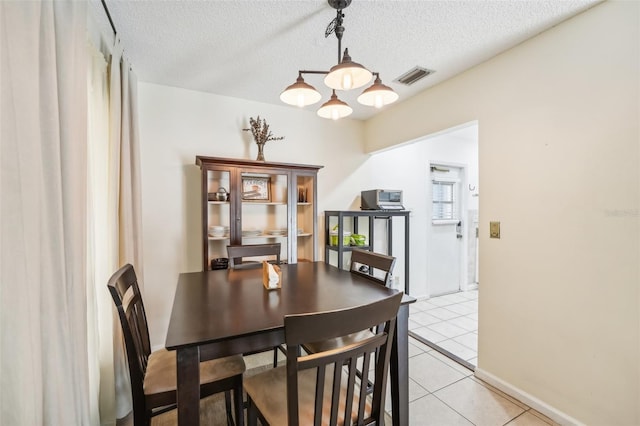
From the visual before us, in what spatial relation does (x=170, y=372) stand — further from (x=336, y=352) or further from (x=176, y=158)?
(x=176, y=158)

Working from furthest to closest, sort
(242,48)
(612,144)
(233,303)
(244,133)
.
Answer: (244,133), (242,48), (612,144), (233,303)

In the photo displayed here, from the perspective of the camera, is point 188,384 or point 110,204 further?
point 110,204

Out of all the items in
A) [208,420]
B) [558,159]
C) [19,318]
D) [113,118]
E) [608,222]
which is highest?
[113,118]

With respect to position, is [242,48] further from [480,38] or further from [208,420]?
[208,420]

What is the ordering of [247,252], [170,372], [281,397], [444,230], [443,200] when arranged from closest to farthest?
[281,397] → [170,372] → [247,252] → [444,230] → [443,200]

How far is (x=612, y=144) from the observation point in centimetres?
155

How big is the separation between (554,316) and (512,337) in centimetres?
34

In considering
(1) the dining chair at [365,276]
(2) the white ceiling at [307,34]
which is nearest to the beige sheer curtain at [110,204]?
(2) the white ceiling at [307,34]

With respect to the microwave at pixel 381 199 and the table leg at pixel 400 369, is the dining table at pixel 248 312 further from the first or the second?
the microwave at pixel 381 199

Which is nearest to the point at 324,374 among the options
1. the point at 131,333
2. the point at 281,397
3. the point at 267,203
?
the point at 281,397

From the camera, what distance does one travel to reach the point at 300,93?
5.40 ft

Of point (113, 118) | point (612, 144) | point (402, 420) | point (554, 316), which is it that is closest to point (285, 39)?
point (113, 118)

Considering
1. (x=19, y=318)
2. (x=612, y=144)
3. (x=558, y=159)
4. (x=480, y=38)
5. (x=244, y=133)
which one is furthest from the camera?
(x=244, y=133)

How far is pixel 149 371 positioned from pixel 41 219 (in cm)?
96
